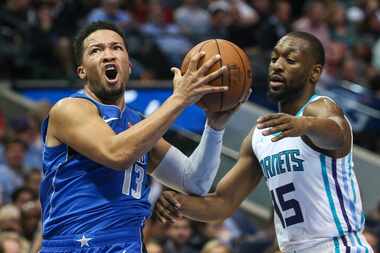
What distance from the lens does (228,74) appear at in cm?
522

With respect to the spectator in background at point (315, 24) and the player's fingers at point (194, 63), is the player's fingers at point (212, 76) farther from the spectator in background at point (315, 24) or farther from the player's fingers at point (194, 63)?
the spectator in background at point (315, 24)

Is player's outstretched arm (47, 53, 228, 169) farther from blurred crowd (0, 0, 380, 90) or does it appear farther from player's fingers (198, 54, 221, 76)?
blurred crowd (0, 0, 380, 90)

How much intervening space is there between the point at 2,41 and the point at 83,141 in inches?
321

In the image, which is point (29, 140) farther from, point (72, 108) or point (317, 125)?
point (317, 125)

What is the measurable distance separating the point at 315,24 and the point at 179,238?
7204 mm

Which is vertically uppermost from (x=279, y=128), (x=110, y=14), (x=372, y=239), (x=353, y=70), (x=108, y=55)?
(x=108, y=55)

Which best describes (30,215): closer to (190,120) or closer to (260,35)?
(190,120)

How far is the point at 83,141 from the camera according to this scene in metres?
4.96

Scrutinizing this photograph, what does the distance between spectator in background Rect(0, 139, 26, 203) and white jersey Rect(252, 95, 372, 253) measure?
4497 mm

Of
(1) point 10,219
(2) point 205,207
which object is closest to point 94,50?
(2) point 205,207

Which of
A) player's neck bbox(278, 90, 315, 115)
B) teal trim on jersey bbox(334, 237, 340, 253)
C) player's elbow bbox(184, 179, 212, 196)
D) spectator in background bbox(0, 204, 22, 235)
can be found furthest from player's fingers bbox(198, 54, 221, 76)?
spectator in background bbox(0, 204, 22, 235)

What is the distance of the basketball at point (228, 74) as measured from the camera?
525cm

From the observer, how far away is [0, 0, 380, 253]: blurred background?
9047 mm

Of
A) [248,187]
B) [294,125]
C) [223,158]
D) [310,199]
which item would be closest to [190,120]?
[223,158]
